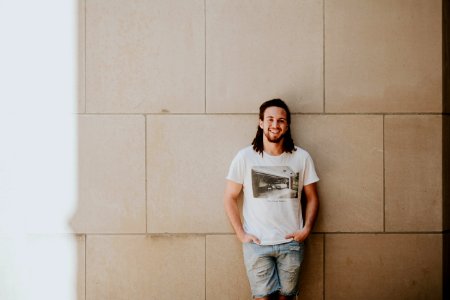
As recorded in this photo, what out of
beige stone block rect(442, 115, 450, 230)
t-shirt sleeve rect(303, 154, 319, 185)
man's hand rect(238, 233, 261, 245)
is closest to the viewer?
man's hand rect(238, 233, 261, 245)

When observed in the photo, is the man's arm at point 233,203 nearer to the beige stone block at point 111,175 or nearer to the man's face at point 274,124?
the man's face at point 274,124

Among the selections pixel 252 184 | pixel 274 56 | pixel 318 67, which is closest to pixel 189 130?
pixel 252 184

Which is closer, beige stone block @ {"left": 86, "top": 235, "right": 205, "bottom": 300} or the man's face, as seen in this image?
the man's face

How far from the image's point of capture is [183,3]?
4906mm

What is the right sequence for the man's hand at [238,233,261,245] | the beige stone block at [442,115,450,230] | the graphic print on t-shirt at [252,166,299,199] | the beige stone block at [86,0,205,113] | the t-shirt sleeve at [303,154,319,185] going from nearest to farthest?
the man's hand at [238,233,261,245], the graphic print on t-shirt at [252,166,299,199], the t-shirt sleeve at [303,154,319,185], the beige stone block at [86,0,205,113], the beige stone block at [442,115,450,230]

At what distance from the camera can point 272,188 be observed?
446cm

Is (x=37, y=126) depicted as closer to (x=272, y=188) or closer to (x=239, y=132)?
(x=239, y=132)

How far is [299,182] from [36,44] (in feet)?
11.2

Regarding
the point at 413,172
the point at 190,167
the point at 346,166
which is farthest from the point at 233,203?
the point at 413,172

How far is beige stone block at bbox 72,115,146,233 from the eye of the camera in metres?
4.90

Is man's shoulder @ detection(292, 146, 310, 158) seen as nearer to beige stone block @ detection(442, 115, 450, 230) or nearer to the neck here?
the neck

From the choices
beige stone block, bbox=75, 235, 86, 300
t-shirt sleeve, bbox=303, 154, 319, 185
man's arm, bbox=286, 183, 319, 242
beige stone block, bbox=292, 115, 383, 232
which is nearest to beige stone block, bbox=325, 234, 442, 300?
beige stone block, bbox=292, 115, 383, 232

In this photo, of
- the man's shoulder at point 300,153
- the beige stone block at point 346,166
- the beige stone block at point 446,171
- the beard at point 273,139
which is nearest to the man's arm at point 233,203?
the beard at point 273,139

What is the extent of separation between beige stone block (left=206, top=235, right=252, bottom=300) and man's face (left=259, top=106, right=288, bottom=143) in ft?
4.27
